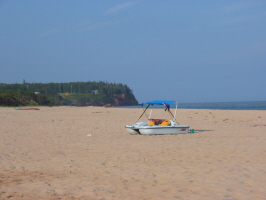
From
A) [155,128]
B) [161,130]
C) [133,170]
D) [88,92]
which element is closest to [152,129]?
[155,128]

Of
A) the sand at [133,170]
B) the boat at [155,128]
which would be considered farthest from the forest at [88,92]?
the sand at [133,170]

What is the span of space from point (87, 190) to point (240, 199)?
2854 millimetres

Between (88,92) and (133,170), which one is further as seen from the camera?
(88,92)

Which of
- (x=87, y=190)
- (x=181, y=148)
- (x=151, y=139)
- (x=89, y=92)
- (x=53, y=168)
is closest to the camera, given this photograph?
(x=87, y=190)

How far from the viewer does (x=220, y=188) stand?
19.9 ft

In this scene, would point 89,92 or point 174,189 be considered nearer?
point 174,189

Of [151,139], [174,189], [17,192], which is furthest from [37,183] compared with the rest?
[151,139]

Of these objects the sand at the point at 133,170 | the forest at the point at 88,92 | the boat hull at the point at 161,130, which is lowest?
the sand at the point at 133,170

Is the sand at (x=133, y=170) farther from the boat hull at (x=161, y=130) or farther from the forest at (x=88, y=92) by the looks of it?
the forest at (x=88, y=92)

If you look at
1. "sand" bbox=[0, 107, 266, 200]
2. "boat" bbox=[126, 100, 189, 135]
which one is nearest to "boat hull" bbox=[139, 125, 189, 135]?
"boat" bbox=[126, 100, 189, 135]

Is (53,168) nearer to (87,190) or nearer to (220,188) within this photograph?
(87,190)

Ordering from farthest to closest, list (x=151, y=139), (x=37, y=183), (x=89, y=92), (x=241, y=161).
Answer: (x=89, y=92) < (x=151, y=139) < (x=241, y=161) < (x=37, y=183)

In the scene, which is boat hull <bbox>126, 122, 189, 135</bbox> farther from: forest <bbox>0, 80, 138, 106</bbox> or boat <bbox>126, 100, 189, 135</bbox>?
forest <bbox>0, 80, 138, 106</bbox>

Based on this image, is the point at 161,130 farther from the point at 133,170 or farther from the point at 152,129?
the point at 133,170
